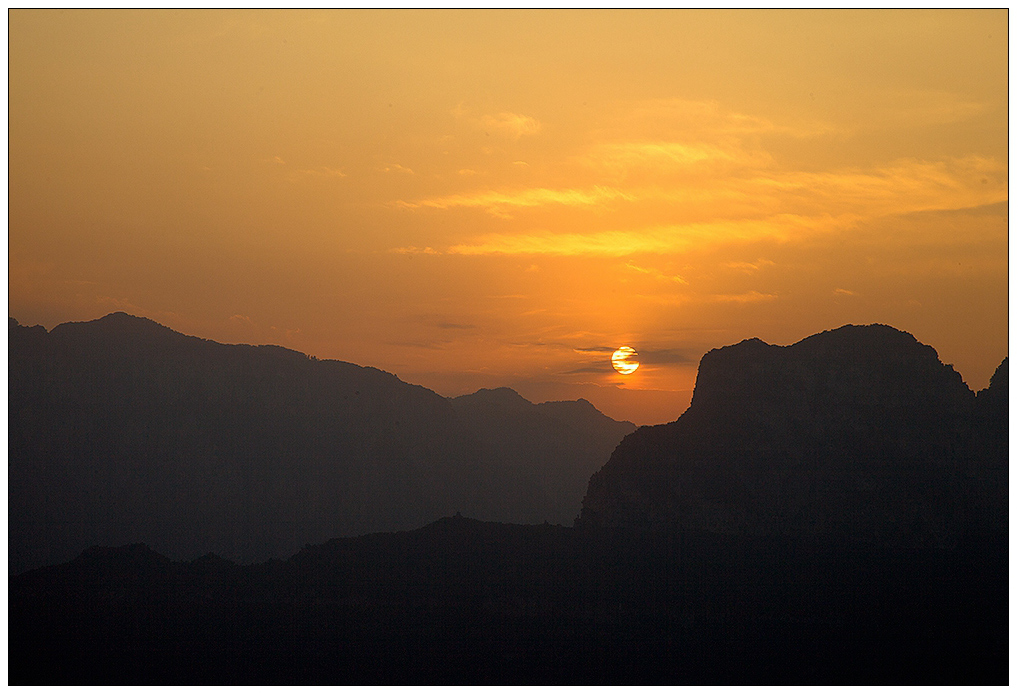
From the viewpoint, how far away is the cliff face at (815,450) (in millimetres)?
92562

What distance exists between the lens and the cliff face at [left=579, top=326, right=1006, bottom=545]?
92562 millimetres

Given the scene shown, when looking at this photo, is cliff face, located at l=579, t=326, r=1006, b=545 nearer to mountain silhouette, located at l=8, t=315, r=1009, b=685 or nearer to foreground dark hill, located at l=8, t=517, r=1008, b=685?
mountain silhouette, located at l=8, t=315, r=1009, b=685

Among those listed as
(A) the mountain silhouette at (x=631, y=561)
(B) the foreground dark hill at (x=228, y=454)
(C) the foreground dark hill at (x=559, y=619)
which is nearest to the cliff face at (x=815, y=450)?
(A) the mountain silhouette at (x=631, y=561)

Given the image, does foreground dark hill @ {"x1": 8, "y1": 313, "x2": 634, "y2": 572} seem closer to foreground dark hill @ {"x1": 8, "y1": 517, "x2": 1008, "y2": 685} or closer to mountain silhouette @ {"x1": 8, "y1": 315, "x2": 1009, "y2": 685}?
mountain silhouette @ {"x1": 8, "y1": 315, "x2": 1009, "y2": 685}

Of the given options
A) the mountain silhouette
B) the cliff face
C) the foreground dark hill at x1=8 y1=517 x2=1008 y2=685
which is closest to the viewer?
the foreground dark hill at x1=8 y1=517 x2=1008 y2=685

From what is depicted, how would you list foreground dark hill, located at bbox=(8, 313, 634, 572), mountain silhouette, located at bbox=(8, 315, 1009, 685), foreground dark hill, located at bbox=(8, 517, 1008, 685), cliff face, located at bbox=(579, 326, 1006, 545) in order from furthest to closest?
foreground dark hill, located at bbox=(8, 313, 634, 572)
cliff face, located at bbox=(579, 326, 1006, 545)
mountain silhouette, located at bbox=(8, 315, 1009, 685)
foreground dark hill, located at bbox=(8, 517, 1008, 685)

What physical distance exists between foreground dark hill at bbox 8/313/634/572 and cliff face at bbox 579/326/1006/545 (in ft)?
57.8

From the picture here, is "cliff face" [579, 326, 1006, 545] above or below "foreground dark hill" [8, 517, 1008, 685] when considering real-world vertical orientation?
above

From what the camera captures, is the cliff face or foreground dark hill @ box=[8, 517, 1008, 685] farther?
the cliff face

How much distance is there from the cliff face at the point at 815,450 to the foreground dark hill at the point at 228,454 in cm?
1762

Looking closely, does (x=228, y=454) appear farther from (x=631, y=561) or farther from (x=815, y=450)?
(x=815, y=450)

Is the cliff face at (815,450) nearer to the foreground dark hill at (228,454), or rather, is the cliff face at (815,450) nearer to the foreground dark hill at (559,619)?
the foreground dark hill at (559,619)

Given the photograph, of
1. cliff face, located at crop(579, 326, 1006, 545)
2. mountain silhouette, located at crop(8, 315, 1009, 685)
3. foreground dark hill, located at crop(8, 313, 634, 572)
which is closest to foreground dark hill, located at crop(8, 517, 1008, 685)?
mountain silhouette, located at crop(8, 315, 1009, 685)

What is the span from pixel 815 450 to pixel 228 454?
10504cm
